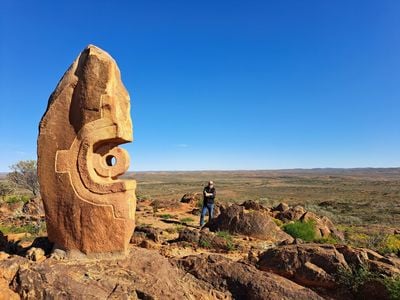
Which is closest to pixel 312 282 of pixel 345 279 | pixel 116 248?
pixel 345 279

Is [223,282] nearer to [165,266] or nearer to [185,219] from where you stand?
[165,266]

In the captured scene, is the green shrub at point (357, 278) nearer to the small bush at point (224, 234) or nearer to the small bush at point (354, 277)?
the small bush at point (354, 277)

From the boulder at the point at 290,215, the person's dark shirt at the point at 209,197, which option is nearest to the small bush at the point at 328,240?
the boulder at the point at 290,215

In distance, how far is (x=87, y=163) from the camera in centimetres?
711

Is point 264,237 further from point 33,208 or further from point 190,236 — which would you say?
point 33,208

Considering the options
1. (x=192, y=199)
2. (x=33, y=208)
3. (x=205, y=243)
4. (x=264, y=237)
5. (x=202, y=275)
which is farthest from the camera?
(x=192, y=199)

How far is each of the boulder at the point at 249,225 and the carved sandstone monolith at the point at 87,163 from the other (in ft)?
24.8

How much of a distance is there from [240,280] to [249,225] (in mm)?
7315

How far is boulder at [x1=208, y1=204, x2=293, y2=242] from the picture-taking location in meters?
13.8

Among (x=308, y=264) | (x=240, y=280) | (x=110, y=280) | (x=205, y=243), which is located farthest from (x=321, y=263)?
(x=205, y=243)

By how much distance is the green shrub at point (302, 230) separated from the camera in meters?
14.7

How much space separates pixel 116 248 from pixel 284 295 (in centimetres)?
325

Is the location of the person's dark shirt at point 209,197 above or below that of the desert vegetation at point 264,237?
above

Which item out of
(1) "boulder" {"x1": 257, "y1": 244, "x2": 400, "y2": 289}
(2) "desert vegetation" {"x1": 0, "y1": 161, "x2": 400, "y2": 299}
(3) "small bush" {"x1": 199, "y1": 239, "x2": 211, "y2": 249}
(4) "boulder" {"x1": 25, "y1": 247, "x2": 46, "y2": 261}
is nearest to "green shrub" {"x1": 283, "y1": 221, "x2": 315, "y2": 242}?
(2) "desert vegetation" {"x1": 0, "y1": 161, "x2": 400, "y2": 299}
